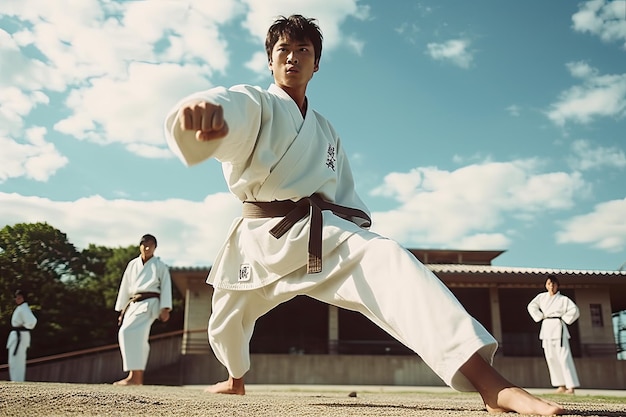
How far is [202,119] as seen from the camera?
1.92 metres

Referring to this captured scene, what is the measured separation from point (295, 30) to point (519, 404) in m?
2.01

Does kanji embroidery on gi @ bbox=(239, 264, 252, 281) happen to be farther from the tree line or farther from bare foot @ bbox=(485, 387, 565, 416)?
the tree line

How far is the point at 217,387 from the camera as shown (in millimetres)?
3512

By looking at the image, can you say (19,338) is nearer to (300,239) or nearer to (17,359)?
(17,359)

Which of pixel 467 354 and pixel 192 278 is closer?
pixel 467 354

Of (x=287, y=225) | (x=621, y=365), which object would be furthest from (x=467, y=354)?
(x=621, y=365)

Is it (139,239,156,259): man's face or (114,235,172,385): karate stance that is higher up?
(139,239,156,259): man's face

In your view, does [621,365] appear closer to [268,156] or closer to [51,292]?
[268,156]

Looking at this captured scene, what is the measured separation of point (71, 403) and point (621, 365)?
50.5 feet

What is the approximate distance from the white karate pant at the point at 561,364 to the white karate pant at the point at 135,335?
5964mm

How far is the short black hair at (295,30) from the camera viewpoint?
9.16 ft

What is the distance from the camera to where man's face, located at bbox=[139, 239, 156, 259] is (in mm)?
7285

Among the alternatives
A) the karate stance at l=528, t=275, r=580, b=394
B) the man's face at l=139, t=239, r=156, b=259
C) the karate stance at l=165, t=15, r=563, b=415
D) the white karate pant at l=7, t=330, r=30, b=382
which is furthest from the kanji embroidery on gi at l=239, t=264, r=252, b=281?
the white karate pant at l=7, t=330, r=30, b=382

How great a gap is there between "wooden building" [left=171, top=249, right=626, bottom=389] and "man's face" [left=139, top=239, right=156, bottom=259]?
7.24 m
